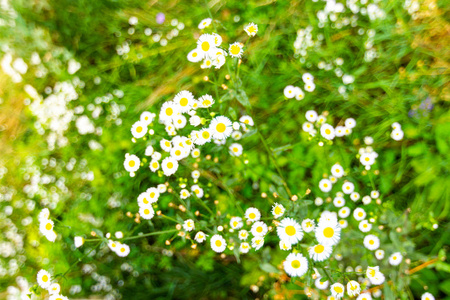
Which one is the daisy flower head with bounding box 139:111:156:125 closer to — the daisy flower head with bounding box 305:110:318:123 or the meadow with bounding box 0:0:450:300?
the meadow with bounding box 0:0:450:300

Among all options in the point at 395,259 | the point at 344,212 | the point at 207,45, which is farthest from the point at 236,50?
the point at 395,259

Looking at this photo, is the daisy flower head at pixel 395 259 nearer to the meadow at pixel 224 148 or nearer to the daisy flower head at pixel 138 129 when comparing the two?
the meadow at pixel 224 148

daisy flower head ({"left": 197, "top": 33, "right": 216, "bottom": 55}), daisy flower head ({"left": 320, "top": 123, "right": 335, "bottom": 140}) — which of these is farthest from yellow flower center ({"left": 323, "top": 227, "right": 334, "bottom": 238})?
daisy flower head ({"left": 197, "top": 33, "right": 216, "bottom": 55})

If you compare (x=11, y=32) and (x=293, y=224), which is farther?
(x=11, y=32)

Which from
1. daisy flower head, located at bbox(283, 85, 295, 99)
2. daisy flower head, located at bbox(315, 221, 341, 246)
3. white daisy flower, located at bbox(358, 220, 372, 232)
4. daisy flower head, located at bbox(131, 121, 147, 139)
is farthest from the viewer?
daisy flower head, located at bbox(283, 85, 295, 99)

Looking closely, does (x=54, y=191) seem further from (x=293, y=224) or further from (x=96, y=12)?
(x=293, y=224)

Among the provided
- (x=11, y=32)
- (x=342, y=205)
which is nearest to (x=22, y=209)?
(x=11, y=32)
